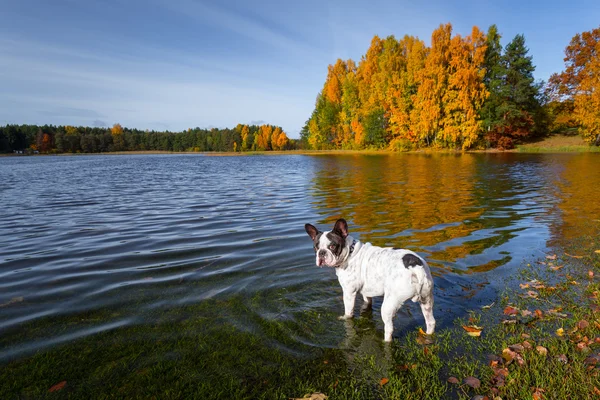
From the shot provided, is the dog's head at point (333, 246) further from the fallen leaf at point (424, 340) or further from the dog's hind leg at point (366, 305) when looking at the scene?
the fallen leaf at point (424, 340)

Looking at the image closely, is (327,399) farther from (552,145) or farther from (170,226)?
(552,145)

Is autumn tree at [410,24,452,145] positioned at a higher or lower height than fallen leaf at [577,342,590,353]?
higher

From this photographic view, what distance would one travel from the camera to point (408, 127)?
64.6 metres

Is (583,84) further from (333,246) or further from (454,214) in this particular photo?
(333,246)

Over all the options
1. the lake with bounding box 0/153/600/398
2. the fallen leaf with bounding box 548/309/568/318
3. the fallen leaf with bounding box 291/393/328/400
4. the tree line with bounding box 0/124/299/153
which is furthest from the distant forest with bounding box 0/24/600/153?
the tree line with bounding box 0/124/299/153

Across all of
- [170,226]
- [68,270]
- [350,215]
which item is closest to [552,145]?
[350,215]

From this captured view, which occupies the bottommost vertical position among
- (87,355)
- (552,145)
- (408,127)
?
(87,355)

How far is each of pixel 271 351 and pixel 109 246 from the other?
25.7ft

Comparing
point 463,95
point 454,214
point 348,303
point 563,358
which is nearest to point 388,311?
point 348,303

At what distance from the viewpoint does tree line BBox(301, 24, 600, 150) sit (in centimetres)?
5356

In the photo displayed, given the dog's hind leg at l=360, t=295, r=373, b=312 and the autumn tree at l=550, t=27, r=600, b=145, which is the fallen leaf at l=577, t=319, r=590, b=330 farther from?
the autumn tree at l=550, t=27, r=600, b=145

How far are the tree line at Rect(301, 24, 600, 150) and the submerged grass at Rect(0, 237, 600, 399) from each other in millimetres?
56608

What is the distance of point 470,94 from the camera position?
53875 millimetres

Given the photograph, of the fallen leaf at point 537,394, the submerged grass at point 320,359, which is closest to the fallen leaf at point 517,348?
the submerged grass at point 320,359
